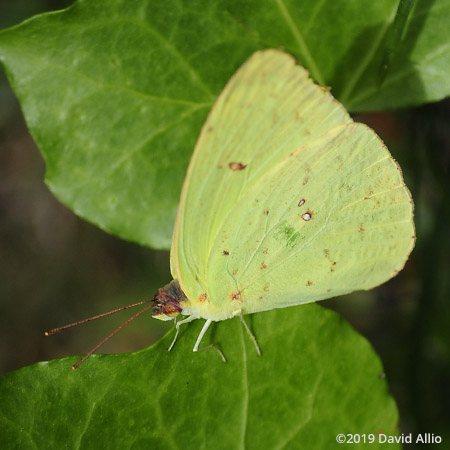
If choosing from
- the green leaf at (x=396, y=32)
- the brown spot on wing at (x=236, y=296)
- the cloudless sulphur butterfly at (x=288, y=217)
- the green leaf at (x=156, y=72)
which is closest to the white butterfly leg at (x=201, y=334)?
the cloudless sulphur butterfly at (x=288, y=217)

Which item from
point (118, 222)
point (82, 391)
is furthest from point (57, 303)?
point (82, 391)

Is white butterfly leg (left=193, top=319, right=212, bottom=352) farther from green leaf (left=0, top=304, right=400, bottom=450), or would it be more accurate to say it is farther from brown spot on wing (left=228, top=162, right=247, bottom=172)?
brown spot on wing (left=228, top=162, right=247, bottom=172)

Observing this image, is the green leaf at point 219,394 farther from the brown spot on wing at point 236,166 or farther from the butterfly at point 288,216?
the brown spot on wing at point 236,166

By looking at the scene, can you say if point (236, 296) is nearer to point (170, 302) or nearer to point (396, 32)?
point (170, 302)

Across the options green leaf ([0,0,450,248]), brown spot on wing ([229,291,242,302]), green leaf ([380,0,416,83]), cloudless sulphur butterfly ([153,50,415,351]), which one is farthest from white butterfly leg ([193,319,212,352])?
green leaf ([380,0,416,83])

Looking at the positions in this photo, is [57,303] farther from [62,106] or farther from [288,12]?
[288,12]
